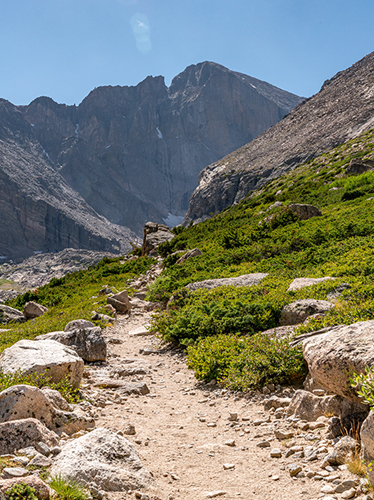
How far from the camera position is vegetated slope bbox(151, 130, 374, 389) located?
A: 7199 mm

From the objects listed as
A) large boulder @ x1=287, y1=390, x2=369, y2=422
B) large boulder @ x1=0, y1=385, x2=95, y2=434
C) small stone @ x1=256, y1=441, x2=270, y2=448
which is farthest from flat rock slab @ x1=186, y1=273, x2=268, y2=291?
large boulder @ x1=0, y1=385, x2=95, y2=434

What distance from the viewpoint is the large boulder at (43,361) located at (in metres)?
6.46

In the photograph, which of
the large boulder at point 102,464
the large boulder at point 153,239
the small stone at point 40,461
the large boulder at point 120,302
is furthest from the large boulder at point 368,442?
the large boulder at point 153,239

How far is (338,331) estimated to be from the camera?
521 cm

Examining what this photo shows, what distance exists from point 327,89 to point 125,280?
333 ft

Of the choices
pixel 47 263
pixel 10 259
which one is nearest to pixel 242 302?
pixel 47 263

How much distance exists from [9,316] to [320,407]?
61.6 feet

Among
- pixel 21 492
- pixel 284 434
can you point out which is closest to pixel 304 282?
pixel 284 434

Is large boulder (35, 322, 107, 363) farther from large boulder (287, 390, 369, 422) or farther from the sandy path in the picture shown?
→ large boulder (287, 390, 369, 422)

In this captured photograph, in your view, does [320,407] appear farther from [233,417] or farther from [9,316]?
[9,316]

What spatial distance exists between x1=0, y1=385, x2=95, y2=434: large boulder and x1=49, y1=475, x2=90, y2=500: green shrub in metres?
1.52

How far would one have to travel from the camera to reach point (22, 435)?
166 inches

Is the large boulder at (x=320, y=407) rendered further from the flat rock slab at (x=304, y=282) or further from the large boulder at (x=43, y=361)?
the flat rock slab at (x=304, y=282)

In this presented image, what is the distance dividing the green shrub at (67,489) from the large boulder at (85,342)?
6.35m
